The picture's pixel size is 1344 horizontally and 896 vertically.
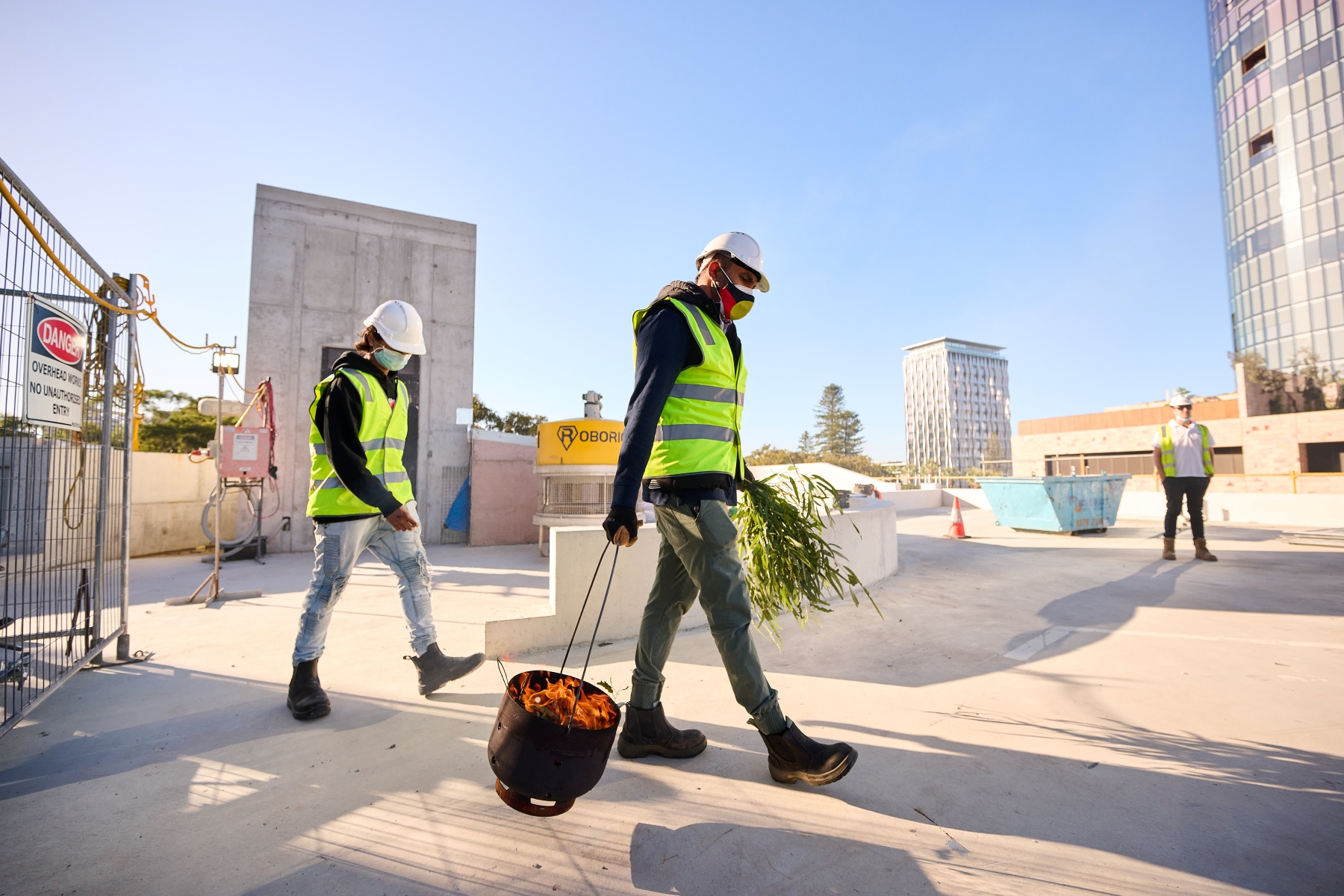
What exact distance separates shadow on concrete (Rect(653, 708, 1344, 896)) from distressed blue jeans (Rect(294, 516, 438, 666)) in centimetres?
166

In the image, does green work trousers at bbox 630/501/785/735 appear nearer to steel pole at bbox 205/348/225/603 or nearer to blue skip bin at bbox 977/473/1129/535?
steel pole at bbox 205/348/225/603

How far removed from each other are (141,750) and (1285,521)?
57.8 feet

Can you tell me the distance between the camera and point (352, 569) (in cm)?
291

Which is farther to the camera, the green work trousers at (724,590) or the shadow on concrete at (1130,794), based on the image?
the green work trousers at (724,590)

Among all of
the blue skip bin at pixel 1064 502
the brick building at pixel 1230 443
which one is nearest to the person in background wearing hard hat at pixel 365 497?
the blue skip bin at pixel 1064 502

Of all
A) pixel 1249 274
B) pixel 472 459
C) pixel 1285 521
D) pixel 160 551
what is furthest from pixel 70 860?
pixel 1249 274

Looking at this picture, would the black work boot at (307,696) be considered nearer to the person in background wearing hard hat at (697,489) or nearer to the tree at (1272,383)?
the person in background wearing hard hat at (697,489)

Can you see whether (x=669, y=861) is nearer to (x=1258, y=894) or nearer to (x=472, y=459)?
(x=1258, y=894)

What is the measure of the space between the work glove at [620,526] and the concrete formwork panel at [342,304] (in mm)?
9095

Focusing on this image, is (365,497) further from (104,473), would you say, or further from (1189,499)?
(1189,499)

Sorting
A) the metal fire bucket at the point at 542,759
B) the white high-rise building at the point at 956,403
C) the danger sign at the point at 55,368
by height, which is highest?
the white high-rise building at the point at 956,403

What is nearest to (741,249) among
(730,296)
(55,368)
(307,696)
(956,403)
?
(730,296)

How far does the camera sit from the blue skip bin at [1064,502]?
9.96 m

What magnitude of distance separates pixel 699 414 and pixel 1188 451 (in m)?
7.80
